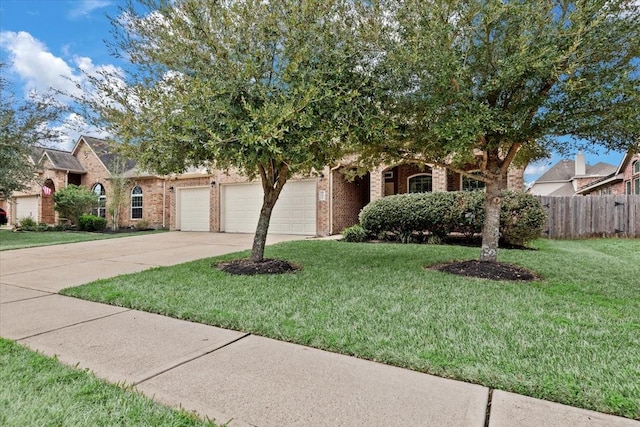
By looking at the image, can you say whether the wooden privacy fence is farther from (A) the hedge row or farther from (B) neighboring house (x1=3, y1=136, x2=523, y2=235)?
(A) the hedge row

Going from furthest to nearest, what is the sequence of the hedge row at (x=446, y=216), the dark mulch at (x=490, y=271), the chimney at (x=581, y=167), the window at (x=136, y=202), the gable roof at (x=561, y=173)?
the gable roof at (x=561, y=173)
the chimney at (x=581, y=167)
the window at (x=136, y=202)
the hedge row at (x=446, y=216)
the dark mulch at (x=490, y=271)

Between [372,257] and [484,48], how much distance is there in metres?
4.30

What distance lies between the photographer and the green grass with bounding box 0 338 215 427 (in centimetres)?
201

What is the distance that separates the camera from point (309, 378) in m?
2.53

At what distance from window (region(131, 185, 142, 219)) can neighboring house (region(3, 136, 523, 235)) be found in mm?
54

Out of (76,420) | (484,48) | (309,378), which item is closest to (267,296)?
(309,378)

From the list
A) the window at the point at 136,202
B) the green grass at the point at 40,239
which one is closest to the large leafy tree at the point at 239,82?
the green grass at the point at 40,239

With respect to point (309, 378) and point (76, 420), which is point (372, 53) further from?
point (76, 420)

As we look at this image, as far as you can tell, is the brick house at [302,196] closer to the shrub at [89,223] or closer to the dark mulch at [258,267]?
the shrub at [89,223]

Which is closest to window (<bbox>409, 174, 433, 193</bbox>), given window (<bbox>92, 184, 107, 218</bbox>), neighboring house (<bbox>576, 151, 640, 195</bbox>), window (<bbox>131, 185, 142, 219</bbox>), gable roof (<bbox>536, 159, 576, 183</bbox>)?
neighboring house (<bbox>576, 151, 640, 195</bbox>)

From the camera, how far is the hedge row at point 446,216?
9164 mm

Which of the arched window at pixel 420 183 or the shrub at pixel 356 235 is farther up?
the arched window at pixel 420 183

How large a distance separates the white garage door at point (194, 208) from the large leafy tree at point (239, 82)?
11139mm

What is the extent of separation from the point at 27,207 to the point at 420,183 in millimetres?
24971
